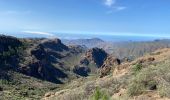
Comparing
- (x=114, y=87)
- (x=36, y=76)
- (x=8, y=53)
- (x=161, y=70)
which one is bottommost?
(x=36, y=76)

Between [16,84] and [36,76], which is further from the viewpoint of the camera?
[36,76]

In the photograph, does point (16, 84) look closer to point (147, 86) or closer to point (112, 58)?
point (112, 58)

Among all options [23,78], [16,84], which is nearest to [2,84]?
[16,84]

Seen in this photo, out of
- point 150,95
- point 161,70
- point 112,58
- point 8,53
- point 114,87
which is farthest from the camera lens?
point 8,53

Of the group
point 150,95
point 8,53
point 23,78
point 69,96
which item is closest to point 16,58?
point 8,53

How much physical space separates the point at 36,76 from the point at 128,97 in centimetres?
17139

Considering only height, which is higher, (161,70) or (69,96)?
(161,70)

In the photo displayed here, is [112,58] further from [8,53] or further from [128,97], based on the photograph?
[128,97]

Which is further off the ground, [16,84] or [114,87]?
[114,87]

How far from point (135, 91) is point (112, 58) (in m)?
144

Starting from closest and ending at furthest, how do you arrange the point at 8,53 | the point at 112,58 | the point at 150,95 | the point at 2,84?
1. the point at 150,95
2. the point at 2,84
3. the point at 112,58
4. the point at 8,53

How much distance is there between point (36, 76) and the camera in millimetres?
196250

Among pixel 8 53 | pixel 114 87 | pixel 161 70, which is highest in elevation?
pixel 161 70

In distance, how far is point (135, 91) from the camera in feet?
93.0
